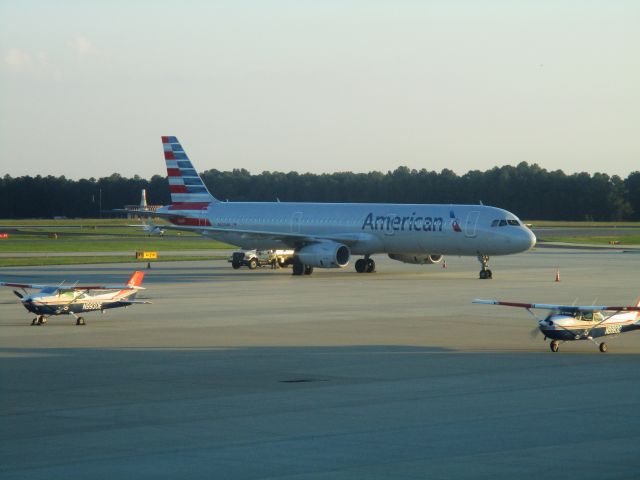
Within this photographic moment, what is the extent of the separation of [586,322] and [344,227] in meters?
32.7

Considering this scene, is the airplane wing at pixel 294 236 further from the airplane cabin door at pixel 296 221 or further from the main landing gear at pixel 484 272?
the main landing gear at pixel 484 272

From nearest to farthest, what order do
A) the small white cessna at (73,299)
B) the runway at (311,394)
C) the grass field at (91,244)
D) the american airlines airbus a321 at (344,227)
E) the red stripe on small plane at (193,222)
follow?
1. the runway at (311,394)
2. the small white cessna at (73,299)
3. the american airlines airbus a321 at (344,227)
4. the red stripe on small plane at (193,222)
5. the grass field at (91,244)

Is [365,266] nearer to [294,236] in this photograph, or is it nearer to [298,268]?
[298,268]

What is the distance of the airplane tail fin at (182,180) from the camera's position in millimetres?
68312

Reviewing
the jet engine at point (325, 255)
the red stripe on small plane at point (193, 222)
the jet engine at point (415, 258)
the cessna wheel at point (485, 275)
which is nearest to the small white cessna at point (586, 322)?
the cessna wheel at point (485, 275)

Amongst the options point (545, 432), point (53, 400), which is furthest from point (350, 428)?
point (53, 400)

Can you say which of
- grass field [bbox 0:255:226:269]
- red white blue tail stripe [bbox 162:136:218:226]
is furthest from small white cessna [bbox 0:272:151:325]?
red white blue tail stripe [bbox 162:136:218:226]

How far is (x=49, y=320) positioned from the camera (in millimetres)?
36094

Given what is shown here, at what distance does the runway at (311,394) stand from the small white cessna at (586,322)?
1.83ft

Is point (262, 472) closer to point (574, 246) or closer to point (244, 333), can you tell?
point (244, 333)

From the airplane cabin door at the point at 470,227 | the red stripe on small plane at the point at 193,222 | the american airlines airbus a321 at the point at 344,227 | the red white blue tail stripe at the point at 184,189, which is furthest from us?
the red white blue tail stripe at the point at 184,189

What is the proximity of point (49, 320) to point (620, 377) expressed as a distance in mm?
18667

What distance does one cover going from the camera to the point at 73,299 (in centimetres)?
3444

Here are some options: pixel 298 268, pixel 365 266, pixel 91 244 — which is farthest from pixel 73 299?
pixel 91 244
